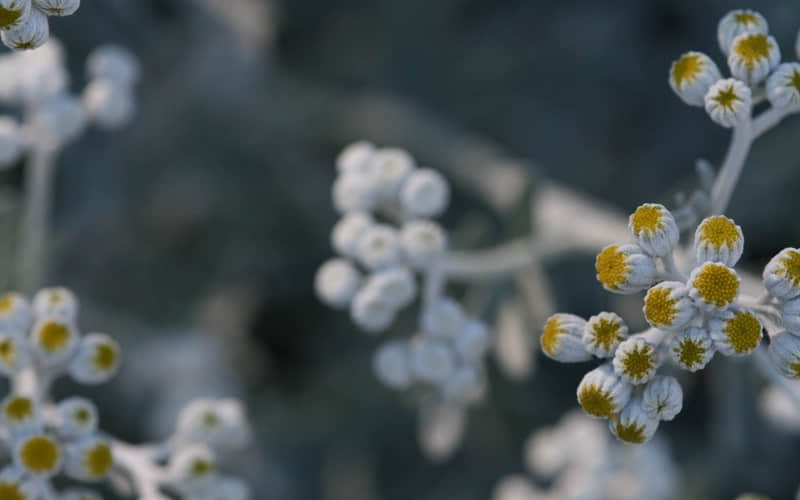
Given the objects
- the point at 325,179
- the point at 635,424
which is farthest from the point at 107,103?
the point at 635,424

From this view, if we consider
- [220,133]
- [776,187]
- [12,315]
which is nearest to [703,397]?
[776,187]

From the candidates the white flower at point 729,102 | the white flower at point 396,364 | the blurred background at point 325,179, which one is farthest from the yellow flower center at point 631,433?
the blurred background at point 325,179

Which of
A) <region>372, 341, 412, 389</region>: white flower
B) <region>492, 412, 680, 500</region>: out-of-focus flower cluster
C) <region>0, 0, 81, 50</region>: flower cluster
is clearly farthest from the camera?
<region>492, 412, 680, 500</region>: out-of-focus flower cluster

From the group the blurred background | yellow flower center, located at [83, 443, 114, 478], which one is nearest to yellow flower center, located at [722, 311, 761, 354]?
yellow flower center, located at [83, 443, 114, 478]

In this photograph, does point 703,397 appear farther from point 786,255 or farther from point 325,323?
point 786,255

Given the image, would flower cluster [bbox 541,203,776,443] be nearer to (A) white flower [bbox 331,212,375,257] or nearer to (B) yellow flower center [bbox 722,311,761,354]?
(B) yellow flower center [bbox 722,311,761,354]

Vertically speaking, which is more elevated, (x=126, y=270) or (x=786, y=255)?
(x=786, y=255)
